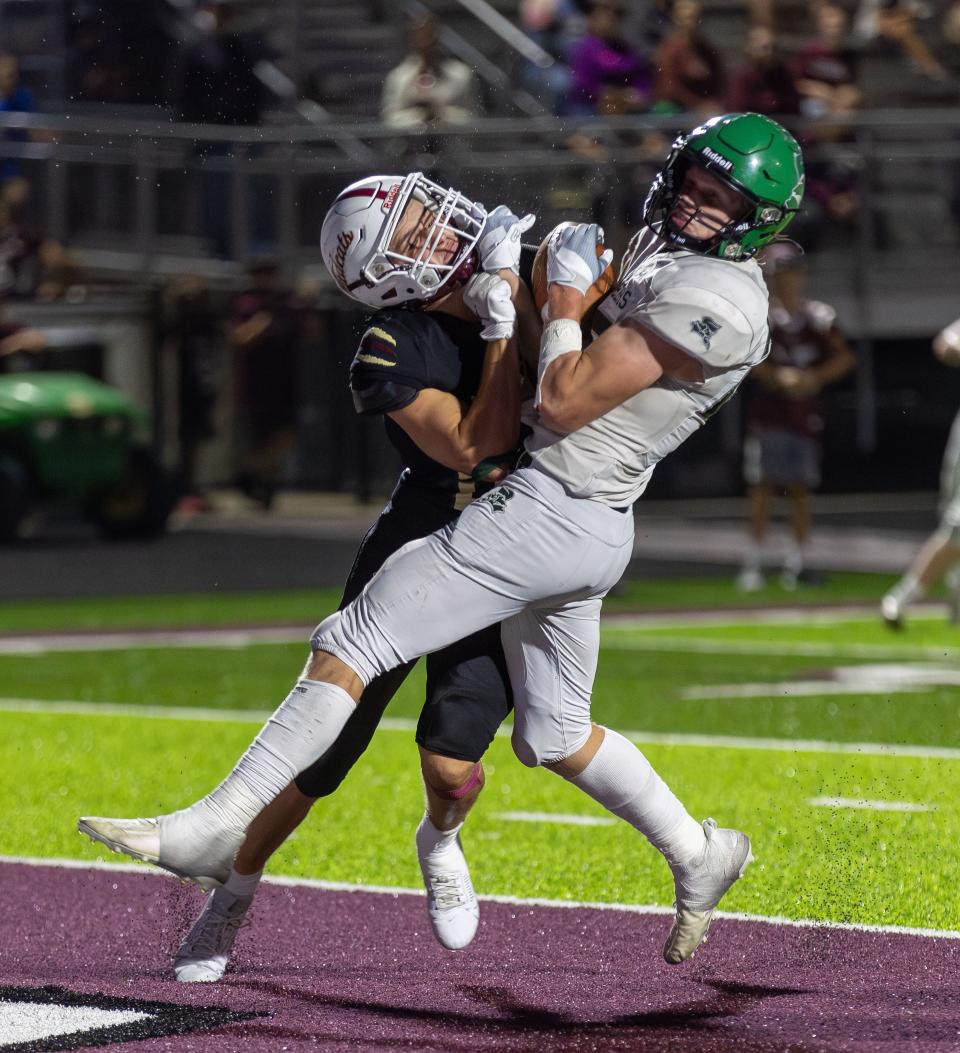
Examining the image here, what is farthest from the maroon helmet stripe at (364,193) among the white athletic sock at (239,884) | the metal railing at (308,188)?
the metal railing at (308,188)

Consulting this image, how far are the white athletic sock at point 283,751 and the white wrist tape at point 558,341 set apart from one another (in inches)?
27.4

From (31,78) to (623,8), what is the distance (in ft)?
13.5

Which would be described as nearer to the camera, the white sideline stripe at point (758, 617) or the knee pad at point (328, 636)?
the knee pad at point (328, 636)

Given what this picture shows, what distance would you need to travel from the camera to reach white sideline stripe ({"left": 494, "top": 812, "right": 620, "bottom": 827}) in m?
6.49

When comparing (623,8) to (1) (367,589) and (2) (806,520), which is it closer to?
(2) (806,520)

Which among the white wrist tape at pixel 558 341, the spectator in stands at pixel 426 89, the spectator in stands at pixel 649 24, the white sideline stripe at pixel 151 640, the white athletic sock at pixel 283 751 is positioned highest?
the white wrist tape at pixel 558 341

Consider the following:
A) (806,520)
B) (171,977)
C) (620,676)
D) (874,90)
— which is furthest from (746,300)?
(874,90)

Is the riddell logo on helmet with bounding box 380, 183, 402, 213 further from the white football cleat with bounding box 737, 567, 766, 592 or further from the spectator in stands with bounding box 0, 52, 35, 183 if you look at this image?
the spectator in stands with bounding box 0, 52, 35, 183

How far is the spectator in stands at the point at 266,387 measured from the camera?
657 inches

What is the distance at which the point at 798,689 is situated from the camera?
9.34m

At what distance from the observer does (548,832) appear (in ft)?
20.8

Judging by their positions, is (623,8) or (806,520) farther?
(623,8)

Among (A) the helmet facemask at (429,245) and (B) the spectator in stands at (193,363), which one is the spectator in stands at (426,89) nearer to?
(B) the spectator in stands at (193,363)

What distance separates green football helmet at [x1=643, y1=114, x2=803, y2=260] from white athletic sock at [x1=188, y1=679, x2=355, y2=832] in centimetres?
113
